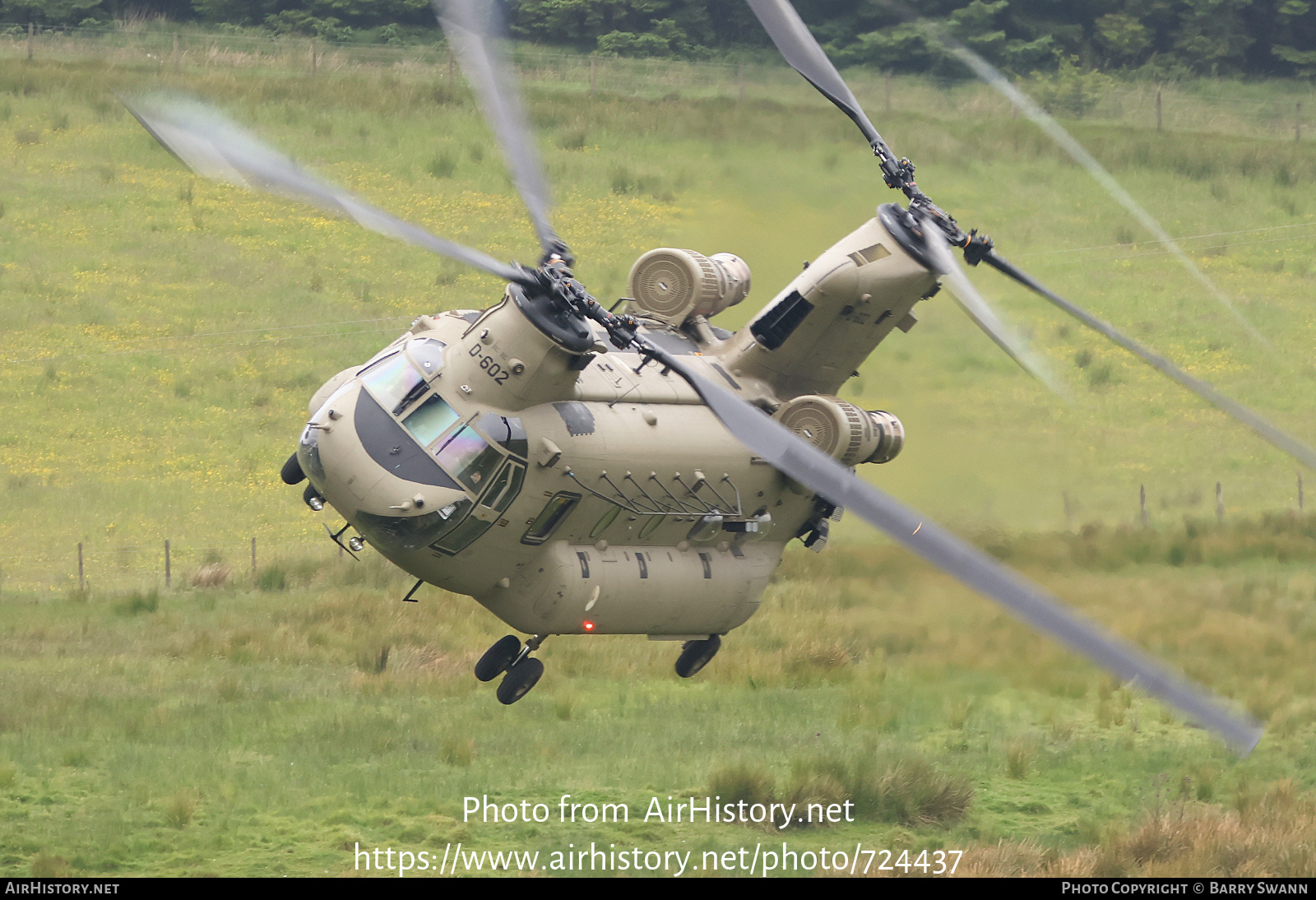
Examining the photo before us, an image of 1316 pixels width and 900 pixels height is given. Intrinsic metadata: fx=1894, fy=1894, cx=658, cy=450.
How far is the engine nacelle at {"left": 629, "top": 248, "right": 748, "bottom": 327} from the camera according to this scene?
24109mm

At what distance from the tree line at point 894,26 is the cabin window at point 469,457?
90.1 feet

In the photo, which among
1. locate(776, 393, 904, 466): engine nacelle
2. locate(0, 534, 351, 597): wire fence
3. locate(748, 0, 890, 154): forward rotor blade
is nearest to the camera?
locate(776, 393, 904, 466): engine nacelle

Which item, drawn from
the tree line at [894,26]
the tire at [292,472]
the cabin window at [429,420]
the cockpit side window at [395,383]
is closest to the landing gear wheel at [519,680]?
the cabin window at [429,420]

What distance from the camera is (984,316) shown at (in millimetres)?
21234

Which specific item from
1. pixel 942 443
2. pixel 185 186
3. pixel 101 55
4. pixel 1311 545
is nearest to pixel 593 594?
pixel 942 443

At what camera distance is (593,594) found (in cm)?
2117

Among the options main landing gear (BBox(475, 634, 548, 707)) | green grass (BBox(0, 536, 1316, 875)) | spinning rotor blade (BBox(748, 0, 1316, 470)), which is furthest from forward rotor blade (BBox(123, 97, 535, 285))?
green grass (BBox(0, 536, 1316, 875))

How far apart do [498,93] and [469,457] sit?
13.5ft

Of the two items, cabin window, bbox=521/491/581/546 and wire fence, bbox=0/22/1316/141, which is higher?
cabin window, bbox=521/491/581/546

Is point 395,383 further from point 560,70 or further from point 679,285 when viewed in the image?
point 560,70

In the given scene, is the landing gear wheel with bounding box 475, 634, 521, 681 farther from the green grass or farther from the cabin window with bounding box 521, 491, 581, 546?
the green grass

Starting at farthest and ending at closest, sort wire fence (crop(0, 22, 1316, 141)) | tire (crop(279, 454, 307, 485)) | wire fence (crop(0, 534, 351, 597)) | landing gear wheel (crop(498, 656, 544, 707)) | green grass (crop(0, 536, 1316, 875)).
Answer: wire fence (crop(0, 22, 1316, 141)) → wire fence (crop(0, 534, 351, 597)) → green grass (crop(0, 536, 1316, 875)) → tire (crop(279, 454, 307, 485)) → landing gear wheel (crop(498, 656, 544, 707))

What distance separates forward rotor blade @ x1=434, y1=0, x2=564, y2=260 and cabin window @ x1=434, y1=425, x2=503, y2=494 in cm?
229

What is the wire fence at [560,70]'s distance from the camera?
171 feet
